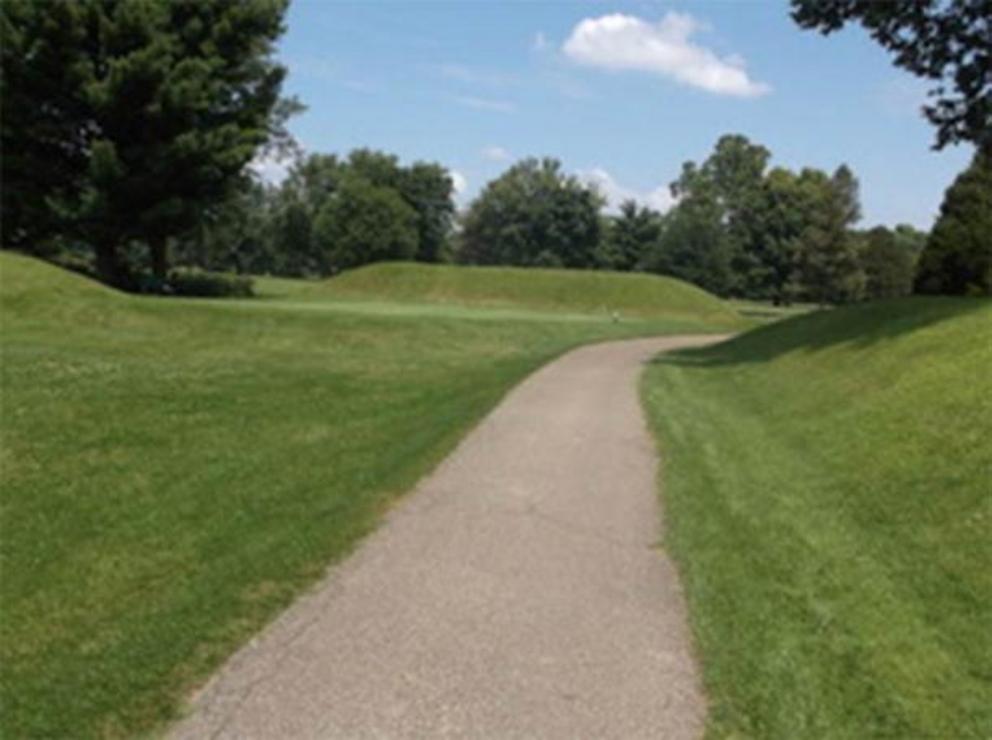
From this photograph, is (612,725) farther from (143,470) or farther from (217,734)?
(143,470)

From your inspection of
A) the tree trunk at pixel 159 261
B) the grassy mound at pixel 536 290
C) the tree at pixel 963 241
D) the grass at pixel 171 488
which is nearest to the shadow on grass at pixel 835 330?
the tree at pixel 963 241

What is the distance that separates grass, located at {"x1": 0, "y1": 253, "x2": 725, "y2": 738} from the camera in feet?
21.4

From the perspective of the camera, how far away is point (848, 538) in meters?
9.36

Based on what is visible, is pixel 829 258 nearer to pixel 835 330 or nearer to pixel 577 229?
pixel 577 229

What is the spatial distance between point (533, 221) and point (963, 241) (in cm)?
9389

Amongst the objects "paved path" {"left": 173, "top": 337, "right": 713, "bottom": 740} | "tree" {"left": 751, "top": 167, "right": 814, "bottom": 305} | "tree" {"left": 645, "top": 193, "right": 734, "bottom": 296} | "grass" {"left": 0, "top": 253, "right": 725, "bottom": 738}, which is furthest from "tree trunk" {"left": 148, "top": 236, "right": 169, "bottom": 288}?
"tree" {"left": 751, "top": 167, "right": 814, "bottom": 305}

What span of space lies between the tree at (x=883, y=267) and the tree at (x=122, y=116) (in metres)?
50.9

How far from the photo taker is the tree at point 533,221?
4537 inches

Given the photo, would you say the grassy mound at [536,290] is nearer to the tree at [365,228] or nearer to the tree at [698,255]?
the tree at [698,255]

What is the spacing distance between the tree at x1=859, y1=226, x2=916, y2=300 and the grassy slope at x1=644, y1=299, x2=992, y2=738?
67.2m

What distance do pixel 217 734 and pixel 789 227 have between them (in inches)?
3663

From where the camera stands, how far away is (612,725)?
554cm

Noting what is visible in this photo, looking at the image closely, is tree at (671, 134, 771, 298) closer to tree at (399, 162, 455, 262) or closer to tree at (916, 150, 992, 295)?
tree at (399, 162, 455, 262)

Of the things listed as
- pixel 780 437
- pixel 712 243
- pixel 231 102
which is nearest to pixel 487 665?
pixel 780 437
